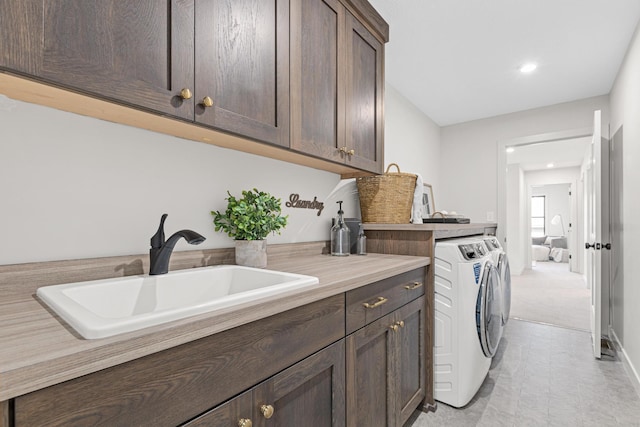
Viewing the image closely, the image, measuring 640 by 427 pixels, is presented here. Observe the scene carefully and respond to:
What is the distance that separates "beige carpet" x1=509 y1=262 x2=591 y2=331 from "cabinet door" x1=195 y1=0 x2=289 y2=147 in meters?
3.79

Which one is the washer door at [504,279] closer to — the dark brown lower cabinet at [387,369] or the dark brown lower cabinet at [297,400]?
the dark brown lower cabinet at [387,369]

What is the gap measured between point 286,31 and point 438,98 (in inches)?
97.9

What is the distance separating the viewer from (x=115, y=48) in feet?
2.67

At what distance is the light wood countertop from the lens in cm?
46

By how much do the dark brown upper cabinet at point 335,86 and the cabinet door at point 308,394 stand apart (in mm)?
857

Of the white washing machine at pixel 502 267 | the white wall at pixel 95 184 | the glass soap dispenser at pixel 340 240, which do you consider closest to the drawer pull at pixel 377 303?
the glass soap dispenser at pixel 340 240

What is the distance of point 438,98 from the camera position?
131 inches

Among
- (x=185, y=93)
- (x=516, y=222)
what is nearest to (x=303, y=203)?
(x=185, y=93)

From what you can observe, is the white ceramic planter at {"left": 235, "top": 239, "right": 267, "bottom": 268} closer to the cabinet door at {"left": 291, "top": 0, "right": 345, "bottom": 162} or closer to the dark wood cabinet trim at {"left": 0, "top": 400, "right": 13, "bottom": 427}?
the cabinet door at {"left": 291, "top": 0, "right": 345, "bottom": 162}

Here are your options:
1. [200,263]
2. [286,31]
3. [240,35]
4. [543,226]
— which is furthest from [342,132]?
[543,226]

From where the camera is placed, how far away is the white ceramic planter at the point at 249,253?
1.38m

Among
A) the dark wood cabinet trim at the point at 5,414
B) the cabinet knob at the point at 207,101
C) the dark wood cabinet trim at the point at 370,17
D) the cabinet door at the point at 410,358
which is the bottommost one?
the cabinet door at the point at 410,358

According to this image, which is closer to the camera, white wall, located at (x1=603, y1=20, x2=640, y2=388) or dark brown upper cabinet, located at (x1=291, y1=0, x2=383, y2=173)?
dark brown upper cabinet, located at (x1=291, y1=0, x2=383, y2=173)

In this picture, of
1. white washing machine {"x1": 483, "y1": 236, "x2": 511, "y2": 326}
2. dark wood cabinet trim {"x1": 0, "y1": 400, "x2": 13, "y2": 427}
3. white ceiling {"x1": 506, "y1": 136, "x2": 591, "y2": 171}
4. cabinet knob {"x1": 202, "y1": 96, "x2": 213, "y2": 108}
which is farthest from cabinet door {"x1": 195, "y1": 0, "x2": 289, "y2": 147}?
white ceiling {"x1": 506, "y1": 136, "x2": 591, "y2": 171}
